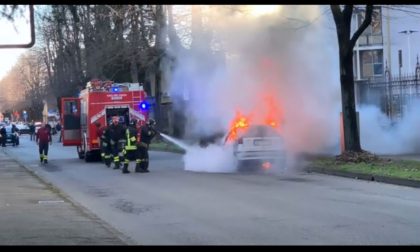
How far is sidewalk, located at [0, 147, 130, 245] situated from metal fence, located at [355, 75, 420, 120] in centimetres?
1453

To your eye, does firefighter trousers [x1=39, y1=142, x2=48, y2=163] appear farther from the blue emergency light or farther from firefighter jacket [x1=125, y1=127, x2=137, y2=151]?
firefighter jacket [x1=125, y1=127, x2=137, y2=151]

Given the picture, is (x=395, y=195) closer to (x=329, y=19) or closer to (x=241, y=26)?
(x=241, y=26)

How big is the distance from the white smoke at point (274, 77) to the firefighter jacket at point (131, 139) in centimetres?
208

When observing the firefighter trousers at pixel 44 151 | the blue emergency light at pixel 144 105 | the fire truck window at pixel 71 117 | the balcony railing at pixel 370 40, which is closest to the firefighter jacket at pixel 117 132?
the blue emergency light at pixel 144 105

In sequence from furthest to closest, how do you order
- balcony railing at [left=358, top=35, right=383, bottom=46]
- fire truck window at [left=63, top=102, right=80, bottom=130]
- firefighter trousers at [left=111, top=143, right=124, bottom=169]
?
balcony railing at [left=358, top=35, right=383, bottom=46]
fire truck window at [left=63, top=102, right=80, bottom=130]
firefighter trousers at [left=111, top=143, right=124, bottom=169]

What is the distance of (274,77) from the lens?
18969 mm

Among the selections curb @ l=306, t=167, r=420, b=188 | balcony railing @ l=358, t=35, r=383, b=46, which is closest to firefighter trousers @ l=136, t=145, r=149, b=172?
curb @ l=306, t=167, r=420, b=188

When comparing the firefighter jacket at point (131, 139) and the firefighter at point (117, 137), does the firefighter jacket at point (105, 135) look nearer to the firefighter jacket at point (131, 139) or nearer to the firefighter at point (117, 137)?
the firefighter at point (117, 137)

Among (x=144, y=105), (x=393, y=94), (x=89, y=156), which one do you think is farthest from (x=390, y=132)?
(x=89, y=156)

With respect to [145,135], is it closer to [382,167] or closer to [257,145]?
[257,145]

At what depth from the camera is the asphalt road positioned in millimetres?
7492

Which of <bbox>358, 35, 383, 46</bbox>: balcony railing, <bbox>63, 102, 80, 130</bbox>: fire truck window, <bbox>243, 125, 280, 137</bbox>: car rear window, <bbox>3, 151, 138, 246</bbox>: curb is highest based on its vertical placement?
<bbox>358, 35, 383, 46</bbox>: balcony railing

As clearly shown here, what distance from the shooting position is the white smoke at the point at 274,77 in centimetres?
1805
